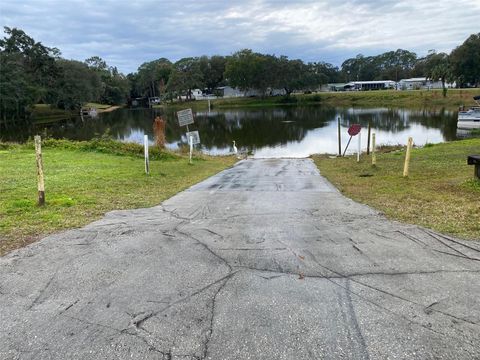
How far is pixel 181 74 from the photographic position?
365 feet

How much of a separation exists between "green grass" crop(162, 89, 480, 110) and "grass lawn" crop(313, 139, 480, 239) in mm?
58648

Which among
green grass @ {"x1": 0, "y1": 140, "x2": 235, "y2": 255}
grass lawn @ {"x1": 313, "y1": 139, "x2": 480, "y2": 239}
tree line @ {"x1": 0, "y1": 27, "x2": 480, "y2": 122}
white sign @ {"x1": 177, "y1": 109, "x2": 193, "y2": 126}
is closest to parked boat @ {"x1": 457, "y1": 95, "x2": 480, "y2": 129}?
grass lawn @ {"x1": 313, "y1": 139, "x2": 480, "y2": 239}

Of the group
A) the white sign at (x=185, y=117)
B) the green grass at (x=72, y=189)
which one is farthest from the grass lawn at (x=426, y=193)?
the white sign at (x=185, y=117)

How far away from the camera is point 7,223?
19.9 ft

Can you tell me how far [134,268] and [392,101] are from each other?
83980mm

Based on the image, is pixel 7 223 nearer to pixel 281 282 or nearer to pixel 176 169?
pixel 281 282

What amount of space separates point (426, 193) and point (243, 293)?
618 centimetres

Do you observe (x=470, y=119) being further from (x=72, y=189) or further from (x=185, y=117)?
(x=72, y=189)

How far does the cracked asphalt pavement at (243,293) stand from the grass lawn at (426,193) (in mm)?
627

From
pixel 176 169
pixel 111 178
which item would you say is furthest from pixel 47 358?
pixel 176 169

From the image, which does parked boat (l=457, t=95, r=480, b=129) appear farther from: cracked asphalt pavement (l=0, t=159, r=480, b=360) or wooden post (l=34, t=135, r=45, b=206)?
wooden post (l=34, t=135, r=45, b=206)

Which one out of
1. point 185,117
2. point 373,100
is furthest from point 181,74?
point 185,117

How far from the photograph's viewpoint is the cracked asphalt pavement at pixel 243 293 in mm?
2848

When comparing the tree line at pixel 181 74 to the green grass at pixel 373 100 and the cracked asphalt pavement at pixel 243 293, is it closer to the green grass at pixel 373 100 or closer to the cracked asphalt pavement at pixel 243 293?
the green grass at pixel 373 100
